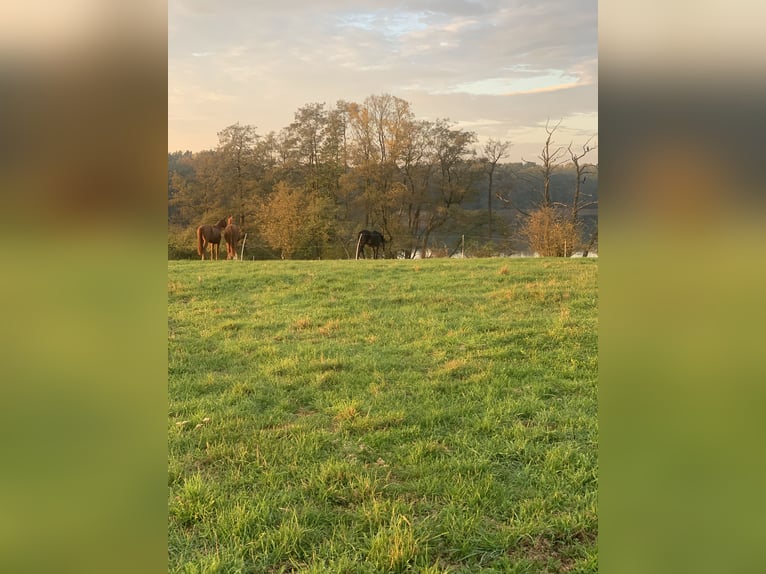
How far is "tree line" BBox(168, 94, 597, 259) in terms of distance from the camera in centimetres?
1986

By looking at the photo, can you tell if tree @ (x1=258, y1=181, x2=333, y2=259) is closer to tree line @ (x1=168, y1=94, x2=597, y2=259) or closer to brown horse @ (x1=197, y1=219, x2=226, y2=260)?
tree line @ (x1=168, y1=94, x2=597, y2=259)

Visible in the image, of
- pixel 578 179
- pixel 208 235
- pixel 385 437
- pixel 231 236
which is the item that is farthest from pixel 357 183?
pixel 385 437

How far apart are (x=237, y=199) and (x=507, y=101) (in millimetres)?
11535

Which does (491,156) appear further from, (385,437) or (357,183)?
(385,437)

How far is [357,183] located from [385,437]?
19375 millimetres

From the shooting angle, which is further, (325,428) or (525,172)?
(525,172)

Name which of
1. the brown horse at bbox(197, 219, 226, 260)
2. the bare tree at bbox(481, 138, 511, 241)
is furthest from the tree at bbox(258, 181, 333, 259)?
the bare tree at bbox(481, 138, 511, 241)

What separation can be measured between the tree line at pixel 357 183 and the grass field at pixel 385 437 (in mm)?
12252

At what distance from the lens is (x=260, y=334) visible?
6414 mm

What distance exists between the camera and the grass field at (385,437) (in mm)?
2293

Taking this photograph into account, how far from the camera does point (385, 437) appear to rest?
344 cm

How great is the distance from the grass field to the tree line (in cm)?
1225
